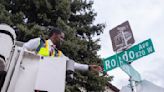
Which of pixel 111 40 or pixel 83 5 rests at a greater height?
pixel 83 5

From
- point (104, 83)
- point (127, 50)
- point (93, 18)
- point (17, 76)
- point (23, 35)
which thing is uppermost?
point (93, 18)

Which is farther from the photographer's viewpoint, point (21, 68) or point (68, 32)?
point (68, 32)

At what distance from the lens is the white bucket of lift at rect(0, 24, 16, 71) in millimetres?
1786

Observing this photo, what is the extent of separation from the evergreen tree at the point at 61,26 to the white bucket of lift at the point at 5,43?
6792 millimetres

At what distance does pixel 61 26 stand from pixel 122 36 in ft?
18.3

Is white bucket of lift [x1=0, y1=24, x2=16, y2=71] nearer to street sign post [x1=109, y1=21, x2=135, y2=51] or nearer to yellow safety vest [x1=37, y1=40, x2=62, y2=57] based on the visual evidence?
yellow safety vest [x1=37, y1=40, x2=62, y2=57]

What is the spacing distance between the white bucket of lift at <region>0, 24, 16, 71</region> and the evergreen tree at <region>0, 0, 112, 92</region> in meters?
6.79

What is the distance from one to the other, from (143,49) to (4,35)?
10.4 feet

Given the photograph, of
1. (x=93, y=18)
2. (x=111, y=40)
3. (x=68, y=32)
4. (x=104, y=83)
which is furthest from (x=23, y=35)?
(x=111, y=40)

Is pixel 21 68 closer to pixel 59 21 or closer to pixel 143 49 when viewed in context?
pixel 143 49

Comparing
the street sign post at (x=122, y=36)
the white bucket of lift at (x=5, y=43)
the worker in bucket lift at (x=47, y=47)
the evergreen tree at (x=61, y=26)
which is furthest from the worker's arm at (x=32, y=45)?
the evergreen tree at (x=61, y=26)

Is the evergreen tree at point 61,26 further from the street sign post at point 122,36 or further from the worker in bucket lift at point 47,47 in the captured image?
the worker in bucket lift at point 47,47

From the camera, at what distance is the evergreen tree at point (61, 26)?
937 cm

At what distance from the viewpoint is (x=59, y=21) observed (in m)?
9.99
